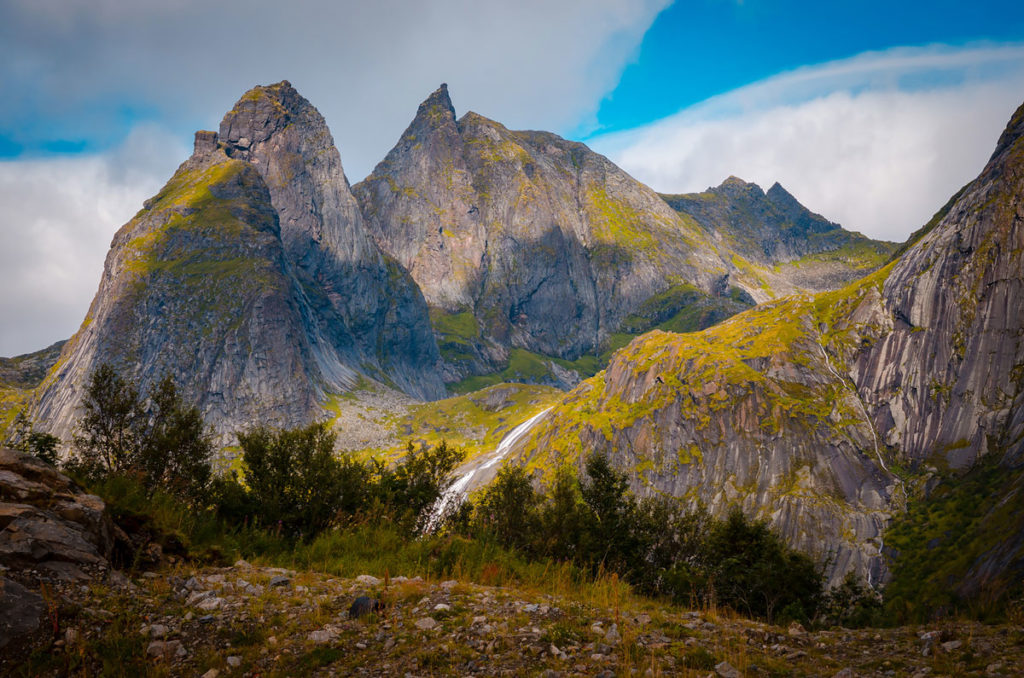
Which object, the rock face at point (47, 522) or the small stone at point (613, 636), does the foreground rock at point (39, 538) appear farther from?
the small stone at point (613, 636)

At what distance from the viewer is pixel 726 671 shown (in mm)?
9086

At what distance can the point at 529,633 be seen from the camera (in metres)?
10.4

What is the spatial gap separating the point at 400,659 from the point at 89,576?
249 inches

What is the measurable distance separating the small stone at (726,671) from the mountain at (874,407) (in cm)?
15428

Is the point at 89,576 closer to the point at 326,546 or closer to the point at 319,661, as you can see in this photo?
the point at 319,661

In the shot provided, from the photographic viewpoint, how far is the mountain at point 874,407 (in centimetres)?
15400

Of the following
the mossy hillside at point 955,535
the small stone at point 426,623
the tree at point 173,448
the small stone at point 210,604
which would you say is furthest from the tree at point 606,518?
the mossy hillside at point 955,535

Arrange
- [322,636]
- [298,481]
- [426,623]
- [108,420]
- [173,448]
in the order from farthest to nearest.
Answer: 1. [108,420]
2. [173,448]
3. [298,481]
4. [426,623]
5. [322,636]

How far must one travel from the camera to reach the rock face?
380 inches

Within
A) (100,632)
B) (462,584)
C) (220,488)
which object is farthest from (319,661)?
(220,488)

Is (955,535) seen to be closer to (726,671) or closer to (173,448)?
(726,671)

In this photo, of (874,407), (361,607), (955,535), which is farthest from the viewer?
(874,407)

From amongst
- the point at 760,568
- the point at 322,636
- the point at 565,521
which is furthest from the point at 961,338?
the point at 322,636

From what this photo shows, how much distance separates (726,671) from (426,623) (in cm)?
Result: 567
